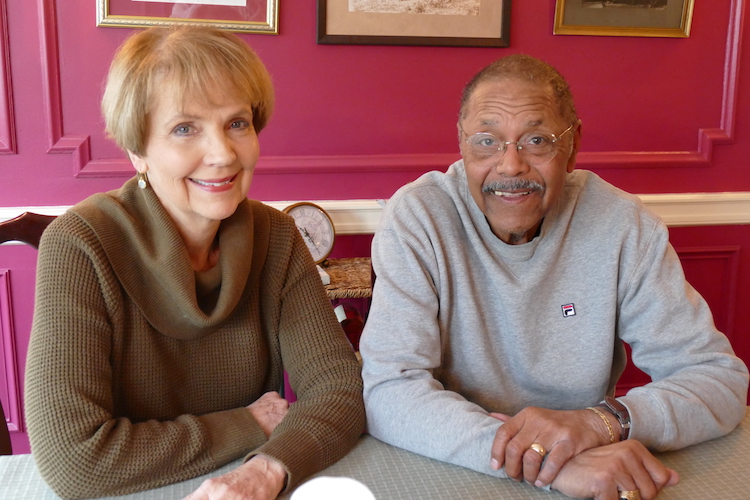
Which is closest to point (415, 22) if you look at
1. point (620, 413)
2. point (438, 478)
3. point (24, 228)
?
point (24, 228)

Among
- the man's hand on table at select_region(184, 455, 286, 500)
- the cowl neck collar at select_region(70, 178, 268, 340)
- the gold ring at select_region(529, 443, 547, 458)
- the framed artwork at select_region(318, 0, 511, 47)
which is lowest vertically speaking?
the man's hand on table at select_region(184, 455, 286, 500)

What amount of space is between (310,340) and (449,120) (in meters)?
1.44

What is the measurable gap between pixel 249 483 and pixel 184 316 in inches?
15.0

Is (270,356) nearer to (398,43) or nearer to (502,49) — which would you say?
(398,43)

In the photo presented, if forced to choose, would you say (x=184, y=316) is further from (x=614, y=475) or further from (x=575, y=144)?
(x=575, y=144)

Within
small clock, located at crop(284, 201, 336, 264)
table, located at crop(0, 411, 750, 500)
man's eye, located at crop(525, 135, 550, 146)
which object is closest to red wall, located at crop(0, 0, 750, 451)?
small clock, located at crop(284, 201, 336, 264)

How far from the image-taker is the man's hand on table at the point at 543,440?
1.12 m

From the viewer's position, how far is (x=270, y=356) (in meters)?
1.52

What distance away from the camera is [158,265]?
1.32 meters

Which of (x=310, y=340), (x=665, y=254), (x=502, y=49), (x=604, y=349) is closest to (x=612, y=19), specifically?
(x=502, y=49)

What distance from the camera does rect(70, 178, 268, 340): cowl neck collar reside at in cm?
132

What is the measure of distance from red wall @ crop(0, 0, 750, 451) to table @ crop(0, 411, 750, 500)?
146 cm

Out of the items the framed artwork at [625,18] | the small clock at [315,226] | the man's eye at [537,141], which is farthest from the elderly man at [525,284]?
the framed artwork at [625,18]

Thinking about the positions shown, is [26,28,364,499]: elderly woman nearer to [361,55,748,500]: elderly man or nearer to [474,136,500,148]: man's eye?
[361,55,748,500]: elderly man
